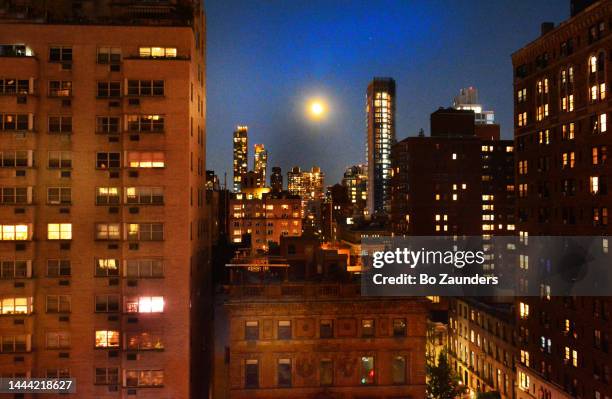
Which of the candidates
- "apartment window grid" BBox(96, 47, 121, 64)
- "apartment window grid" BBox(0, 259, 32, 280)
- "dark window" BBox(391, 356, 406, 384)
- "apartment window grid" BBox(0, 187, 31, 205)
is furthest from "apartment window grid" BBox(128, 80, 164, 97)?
"dark window" BBox(391, 356, 406, 384)

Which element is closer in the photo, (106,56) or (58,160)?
(58,160)

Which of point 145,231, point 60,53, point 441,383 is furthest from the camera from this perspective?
point 441,383

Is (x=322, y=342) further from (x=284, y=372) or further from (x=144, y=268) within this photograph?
(x=144, y=268)

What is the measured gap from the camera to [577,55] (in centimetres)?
5366

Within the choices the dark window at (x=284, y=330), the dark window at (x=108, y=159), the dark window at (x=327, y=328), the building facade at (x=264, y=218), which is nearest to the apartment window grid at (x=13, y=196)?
the dark window at (x=108, y=159)

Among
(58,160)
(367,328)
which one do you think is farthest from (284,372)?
(58,160)

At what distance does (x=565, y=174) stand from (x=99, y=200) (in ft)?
153

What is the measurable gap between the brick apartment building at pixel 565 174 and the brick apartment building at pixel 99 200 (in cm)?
3762

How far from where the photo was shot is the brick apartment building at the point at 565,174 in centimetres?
4906

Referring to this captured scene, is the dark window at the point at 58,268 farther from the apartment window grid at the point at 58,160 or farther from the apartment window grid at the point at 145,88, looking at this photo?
the apartment window grid at the point at 145,88

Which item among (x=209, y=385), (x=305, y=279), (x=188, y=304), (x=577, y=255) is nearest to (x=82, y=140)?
(x=188, y=304)

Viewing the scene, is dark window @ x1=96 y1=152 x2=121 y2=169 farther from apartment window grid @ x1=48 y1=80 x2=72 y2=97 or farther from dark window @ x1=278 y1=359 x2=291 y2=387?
dark window @ x1=278 y1=359 x2=291 y2=387

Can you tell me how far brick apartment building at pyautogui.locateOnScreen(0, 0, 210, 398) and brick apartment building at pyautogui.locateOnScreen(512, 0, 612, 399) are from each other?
123 ft

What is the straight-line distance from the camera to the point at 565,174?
56219 millimetres
